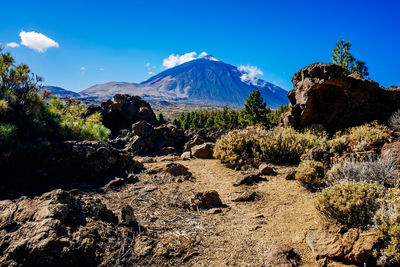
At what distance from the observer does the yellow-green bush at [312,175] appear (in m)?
5.16

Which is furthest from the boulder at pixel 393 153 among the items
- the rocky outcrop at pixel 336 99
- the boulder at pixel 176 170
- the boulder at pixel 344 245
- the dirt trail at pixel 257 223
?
the rocky outcrop at pixel 336 99

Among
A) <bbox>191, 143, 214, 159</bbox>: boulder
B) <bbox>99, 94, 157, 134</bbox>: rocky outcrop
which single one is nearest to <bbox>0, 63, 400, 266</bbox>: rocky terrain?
<bbox>191, 143, 214, 159</bbox>: boulder

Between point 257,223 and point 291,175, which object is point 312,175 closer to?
point 291,175

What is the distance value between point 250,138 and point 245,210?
4.27 metres

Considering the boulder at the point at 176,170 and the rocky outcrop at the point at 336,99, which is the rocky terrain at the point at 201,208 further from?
the rocky outcrop at the point at 336,99

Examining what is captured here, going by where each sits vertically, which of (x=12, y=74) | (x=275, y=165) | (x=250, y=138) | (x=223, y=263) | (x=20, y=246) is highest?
Result: (x=12, y=74)

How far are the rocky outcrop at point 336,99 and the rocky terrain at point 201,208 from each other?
3133 millimetres

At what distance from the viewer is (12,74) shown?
675 cm

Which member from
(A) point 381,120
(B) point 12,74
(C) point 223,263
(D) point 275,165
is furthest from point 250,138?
A: (B) point 12,74

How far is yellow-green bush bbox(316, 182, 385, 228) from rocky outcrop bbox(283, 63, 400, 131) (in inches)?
302

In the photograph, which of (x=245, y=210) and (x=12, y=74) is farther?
(x=12, y=74)

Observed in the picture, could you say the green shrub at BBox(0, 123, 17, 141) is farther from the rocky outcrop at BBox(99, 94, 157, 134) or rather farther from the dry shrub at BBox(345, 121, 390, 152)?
the rocky outcrop at BBox(99, 94, 157, 134)

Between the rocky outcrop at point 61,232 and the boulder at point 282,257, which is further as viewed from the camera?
the boulder at point 282,257

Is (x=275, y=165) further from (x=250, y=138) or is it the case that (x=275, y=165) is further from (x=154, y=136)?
(x=154, y=136)
